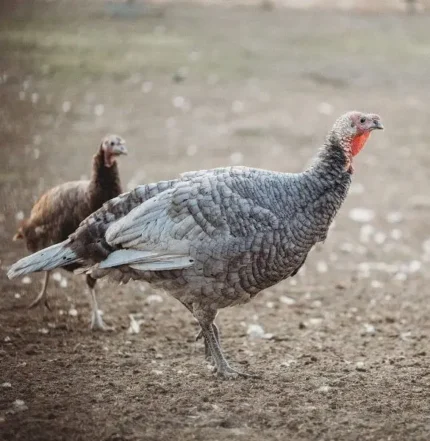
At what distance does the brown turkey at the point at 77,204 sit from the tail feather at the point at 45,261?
1.22ft

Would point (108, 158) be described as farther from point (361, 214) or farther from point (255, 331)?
point (361, 214)

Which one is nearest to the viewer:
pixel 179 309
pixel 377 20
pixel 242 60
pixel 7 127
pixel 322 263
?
pixel 179 309

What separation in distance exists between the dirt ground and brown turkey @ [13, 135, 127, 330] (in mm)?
434

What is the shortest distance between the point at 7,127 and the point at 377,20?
8.28 metres

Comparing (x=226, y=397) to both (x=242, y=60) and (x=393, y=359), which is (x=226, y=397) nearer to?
(x=393, y=359)

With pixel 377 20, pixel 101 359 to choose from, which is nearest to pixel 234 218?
pixel 101 359

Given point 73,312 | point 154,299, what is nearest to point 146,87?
point 154,299

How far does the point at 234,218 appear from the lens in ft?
12.9

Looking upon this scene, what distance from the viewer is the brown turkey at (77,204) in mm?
4809

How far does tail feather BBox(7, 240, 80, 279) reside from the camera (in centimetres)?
421

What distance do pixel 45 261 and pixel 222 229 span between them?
102 centimetres

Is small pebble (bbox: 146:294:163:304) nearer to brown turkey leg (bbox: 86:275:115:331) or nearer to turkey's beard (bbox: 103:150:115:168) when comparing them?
brown turkey leg (bbox: 86:275:115:331)

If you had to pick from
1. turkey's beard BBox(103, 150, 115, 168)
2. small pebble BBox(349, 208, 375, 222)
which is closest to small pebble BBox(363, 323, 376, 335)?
turkey's beard BBox(103, 150, 115, 168)

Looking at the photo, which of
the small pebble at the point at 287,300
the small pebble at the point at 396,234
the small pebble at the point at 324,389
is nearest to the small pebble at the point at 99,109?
the small pebble at the point at 396,234
